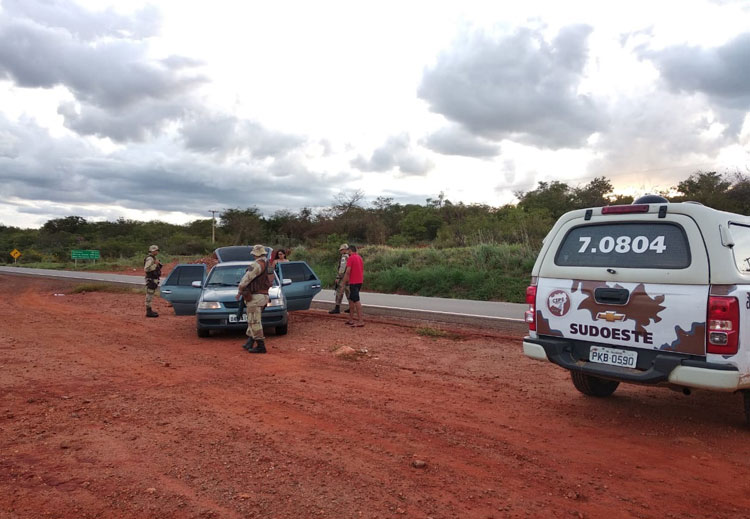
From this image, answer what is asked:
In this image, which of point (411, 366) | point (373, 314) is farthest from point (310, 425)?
point (373, 314)

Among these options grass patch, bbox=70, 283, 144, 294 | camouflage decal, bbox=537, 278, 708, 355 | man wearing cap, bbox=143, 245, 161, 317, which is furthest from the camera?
grass patch, bbox=70, 283, 144, 294

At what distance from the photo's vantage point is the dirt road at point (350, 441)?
3.80 m

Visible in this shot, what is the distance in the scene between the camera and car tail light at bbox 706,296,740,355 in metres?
4.46

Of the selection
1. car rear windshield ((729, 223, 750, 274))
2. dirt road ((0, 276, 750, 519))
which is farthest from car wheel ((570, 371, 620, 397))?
car rear windshield ((729, 223, 750, 274))

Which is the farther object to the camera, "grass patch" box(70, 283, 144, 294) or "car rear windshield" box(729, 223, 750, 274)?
"grass patch" box(70, 283, 144, 294)

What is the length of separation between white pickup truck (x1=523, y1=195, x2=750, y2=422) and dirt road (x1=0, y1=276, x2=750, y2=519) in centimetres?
70

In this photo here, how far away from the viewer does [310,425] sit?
17.5 feet

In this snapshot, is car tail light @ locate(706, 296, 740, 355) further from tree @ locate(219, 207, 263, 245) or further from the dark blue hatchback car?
tree @ locate(219, 207, 263, 245)

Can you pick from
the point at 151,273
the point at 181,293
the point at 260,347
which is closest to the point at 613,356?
the point at 260,347

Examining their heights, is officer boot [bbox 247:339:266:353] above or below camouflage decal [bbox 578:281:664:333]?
below

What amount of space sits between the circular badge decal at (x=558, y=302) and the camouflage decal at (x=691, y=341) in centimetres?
99

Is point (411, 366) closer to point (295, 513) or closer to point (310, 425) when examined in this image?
point (310, 425)

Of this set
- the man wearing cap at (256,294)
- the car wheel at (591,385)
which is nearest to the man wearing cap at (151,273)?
the man wearing cap at (256,294)

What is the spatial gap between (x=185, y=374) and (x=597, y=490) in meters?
→ 5.37
